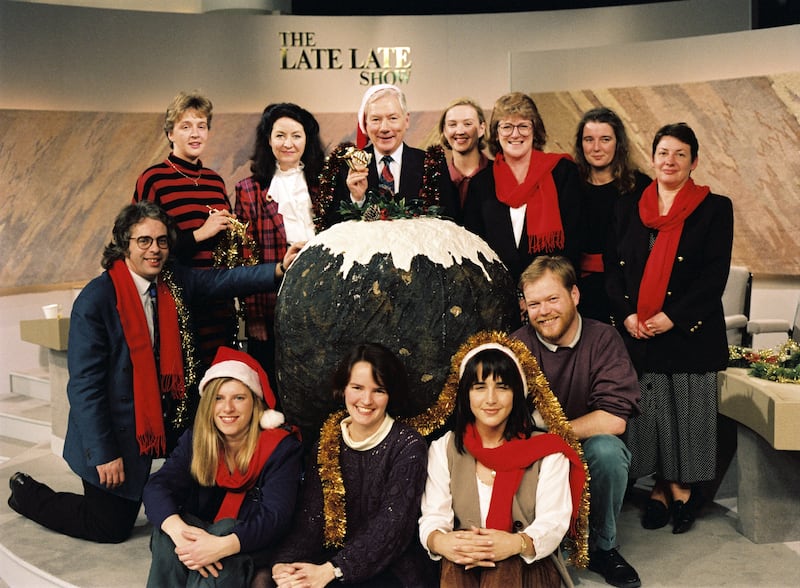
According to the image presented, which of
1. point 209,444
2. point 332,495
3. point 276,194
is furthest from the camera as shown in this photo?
point 276,194

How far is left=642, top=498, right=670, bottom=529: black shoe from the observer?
12.3 feet

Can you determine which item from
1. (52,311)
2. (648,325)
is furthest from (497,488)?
(52,311)

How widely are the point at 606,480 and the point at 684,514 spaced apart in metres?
0.73

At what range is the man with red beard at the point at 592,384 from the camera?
126 inches

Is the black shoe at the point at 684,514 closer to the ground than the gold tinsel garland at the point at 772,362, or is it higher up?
closer to the ground

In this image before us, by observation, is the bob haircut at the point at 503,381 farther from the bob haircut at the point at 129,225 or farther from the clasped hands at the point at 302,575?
the bob haircut at the point at 129,225

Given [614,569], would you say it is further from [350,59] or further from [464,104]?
[350,59]

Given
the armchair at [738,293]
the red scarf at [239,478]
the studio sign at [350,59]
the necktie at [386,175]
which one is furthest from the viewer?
the studio sign at [350,59]

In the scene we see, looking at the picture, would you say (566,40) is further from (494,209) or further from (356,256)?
(356,256)

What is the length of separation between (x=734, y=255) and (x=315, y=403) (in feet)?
13.0

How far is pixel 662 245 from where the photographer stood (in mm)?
3715

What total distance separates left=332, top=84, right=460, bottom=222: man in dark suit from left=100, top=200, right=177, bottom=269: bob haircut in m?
0.65

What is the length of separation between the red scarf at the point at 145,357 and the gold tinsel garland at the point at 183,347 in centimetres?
5

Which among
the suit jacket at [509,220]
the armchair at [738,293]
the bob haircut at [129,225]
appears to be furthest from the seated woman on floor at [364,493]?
the armchair at [738,293]
